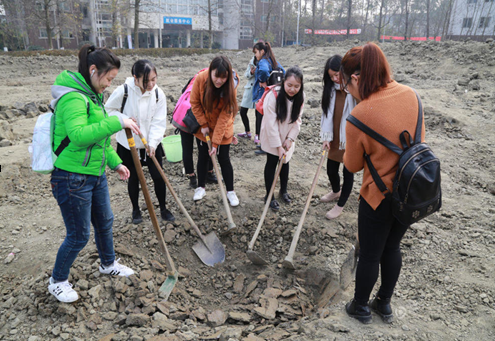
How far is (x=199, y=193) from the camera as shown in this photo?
4.30 m

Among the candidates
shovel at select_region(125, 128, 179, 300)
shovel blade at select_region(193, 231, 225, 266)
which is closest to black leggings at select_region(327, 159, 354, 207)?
shovel blade at select_region(193, 231, 225, 266)

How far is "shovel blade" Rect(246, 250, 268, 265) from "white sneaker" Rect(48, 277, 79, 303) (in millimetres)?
1503

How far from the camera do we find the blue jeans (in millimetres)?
2273

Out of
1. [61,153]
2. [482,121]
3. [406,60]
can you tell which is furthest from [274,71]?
[406,60]

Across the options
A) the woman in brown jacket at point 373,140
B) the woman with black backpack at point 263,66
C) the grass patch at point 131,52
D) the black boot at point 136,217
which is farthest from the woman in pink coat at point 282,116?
the grass patch at point 131,52

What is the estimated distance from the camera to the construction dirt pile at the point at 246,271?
7.88 feet

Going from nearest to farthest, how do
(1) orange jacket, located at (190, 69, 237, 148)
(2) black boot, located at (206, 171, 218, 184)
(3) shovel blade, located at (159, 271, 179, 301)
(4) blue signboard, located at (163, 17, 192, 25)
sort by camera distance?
(3) shovel blade, located at (159, 271, 179, 301)
(1) orange jacket, located at (190, 69, 237, 148)
(2) black boot, located at (206, 171, 218, 184)
(4) blue signboard, located at (163, 17, 192, 25)

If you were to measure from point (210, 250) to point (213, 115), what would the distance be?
154 centimetres

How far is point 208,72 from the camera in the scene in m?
3.66

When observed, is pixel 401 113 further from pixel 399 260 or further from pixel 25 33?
pixel 25 33

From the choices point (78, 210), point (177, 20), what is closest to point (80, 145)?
point (78, 210)

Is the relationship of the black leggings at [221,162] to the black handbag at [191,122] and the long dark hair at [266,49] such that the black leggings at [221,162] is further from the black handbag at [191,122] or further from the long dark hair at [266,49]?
the long dark hair at [266,49]

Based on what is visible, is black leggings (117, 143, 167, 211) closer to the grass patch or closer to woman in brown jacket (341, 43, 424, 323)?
woman in brown jacket (341, 43, 424, 323)

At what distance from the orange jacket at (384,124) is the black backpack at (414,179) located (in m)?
0.03
